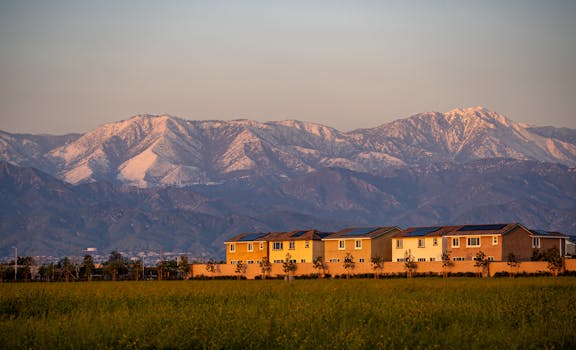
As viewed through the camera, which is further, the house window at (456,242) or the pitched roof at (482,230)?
the house window at (456,242)

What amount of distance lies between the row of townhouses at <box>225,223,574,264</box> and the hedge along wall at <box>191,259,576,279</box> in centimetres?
414

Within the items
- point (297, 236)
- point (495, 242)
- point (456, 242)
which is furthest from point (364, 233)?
point (495, 242)

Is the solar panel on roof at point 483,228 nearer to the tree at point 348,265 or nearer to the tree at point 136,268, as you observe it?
the tree at point 348,265

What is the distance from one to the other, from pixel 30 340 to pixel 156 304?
15.3 m

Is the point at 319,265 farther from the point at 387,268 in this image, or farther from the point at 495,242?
the point at 495,242

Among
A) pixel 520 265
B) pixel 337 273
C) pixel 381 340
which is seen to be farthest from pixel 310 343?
pixel 337 273

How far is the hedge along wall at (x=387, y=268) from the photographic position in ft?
336

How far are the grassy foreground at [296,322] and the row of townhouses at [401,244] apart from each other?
2275 inches

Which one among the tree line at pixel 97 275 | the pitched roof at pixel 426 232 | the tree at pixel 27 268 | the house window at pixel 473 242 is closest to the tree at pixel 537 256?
the house window at pixel 473 242

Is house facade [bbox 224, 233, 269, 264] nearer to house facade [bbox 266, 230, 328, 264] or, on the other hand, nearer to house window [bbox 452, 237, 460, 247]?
house facade [bbox 266, 230, 328, 264]

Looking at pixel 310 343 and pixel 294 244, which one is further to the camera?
pixel 294 244

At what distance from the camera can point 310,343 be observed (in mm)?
39281

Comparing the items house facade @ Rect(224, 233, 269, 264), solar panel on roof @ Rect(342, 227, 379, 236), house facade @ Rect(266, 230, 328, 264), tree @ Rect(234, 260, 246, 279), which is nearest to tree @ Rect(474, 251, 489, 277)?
solar panel on roof @ Rect(342, 227, 379, 236)

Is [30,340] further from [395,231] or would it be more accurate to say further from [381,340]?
[395,231]
